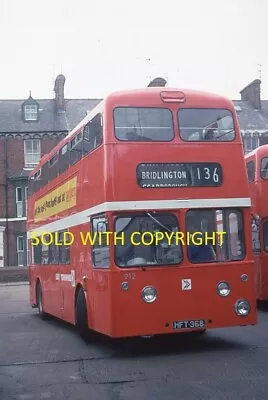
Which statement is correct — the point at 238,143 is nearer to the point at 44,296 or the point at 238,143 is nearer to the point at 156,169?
the point at 156,169

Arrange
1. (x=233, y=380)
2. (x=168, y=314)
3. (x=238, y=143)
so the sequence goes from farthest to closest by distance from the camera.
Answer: (x=238, y=143) → (x=168, y=314) → (x=233, y=380)

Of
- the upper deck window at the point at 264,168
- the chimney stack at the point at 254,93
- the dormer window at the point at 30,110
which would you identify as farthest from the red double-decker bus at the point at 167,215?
the chimney stack at the point at 254,93

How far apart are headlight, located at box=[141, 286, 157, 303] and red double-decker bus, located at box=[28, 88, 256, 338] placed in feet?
0.05

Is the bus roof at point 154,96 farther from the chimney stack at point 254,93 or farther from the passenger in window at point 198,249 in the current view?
the chimney stack at point 254,93

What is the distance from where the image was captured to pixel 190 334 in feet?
42.5

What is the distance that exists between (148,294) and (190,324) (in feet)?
2.77

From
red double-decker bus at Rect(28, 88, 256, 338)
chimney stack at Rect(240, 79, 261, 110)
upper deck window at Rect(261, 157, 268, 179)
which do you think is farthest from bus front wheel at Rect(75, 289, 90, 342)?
chimney stack at Rect(240, 79, 261, 110)

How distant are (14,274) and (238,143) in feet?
104

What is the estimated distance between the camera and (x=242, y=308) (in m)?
10.7

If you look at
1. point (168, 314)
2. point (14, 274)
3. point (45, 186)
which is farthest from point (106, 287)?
point (14, 274)

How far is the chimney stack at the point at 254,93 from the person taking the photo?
4994 cm

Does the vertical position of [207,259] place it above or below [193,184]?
below

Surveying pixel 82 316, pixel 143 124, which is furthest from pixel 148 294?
pixel 143 124

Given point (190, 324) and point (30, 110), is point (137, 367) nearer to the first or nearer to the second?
point (190, 324)
